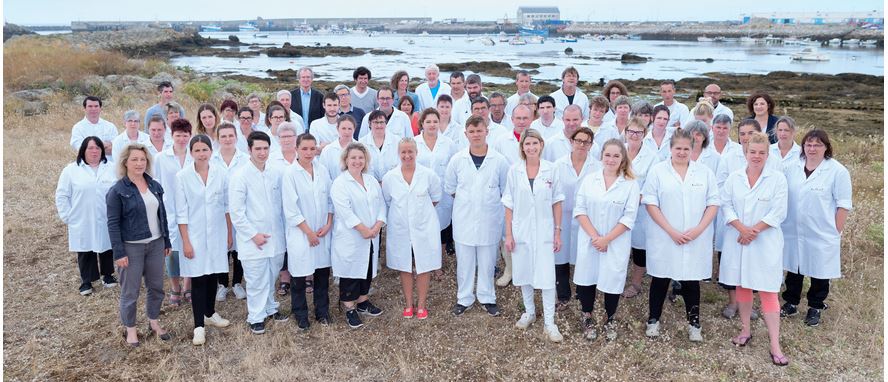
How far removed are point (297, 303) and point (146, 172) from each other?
1.75 m

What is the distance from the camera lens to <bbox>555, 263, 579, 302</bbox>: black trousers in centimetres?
604

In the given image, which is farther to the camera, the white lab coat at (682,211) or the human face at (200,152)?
the human face at (200,152)

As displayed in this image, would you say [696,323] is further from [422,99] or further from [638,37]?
[638,37]

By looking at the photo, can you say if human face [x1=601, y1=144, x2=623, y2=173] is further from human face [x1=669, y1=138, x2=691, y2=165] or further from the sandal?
the sandal

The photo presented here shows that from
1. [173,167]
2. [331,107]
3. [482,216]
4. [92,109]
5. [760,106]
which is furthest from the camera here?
A: [92,109]

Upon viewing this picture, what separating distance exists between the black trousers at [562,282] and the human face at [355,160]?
2.15m

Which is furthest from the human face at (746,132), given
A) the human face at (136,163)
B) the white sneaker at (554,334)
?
the human face at (136,163)

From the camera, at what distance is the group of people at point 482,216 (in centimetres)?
504

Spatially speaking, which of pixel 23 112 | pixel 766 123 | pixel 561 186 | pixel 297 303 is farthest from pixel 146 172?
pixel 23 112

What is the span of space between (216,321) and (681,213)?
168 inches

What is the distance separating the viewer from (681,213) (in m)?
5.05

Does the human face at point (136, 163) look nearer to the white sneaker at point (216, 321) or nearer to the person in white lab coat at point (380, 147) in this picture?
the white sneaker at point (216, 321)

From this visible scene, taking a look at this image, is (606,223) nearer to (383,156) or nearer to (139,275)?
(383,156)

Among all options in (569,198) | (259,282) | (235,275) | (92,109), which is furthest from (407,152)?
(92,109)
